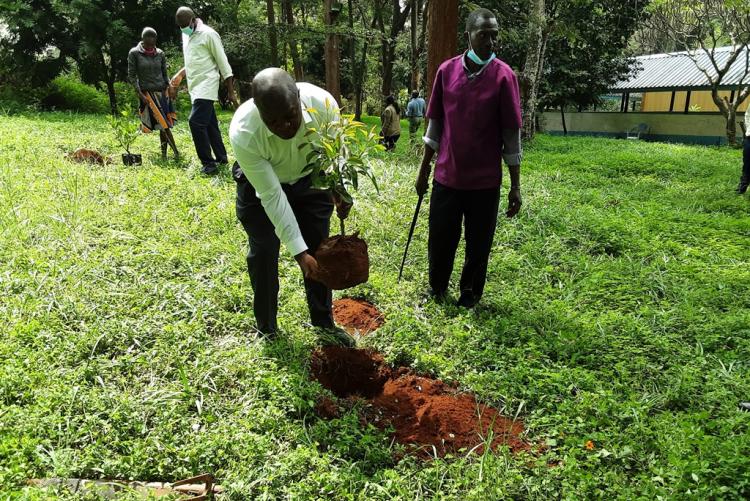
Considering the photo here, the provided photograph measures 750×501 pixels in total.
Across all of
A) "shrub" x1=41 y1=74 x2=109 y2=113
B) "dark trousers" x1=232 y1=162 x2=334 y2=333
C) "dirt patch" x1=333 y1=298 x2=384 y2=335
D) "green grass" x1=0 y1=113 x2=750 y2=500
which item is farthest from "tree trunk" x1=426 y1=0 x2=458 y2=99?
"shrub" x1=41 y1=74 x2=109 y2=113

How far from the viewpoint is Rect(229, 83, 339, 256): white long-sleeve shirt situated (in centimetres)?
265

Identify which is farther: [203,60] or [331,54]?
[331,54]

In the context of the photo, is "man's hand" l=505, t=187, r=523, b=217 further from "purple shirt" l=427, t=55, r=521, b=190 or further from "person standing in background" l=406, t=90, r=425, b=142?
"person standing in background" l=406, t=90, r=425, b=142

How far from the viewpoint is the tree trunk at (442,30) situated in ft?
21.9

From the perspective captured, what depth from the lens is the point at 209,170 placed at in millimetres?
6680

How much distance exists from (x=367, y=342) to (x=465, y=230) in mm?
1062

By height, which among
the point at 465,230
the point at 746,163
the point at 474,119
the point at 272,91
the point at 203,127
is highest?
the point at 272,91

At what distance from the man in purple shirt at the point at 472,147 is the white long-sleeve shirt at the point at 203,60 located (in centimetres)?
368

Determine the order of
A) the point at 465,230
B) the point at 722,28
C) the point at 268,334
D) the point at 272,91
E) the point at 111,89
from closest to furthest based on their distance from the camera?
the point at 272,91 < the point at 268,334 < the point at 465,230 < the point at 111,89 < the point at 722,28

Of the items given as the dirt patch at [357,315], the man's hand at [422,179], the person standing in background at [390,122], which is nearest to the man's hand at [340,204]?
the dirt patch at [357,315]

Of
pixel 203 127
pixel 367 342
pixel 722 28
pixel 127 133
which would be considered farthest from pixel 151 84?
pixel 722 28

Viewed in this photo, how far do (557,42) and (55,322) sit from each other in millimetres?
17027

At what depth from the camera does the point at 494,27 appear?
10.8 ft

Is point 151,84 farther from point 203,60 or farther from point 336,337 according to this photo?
point 336,337
